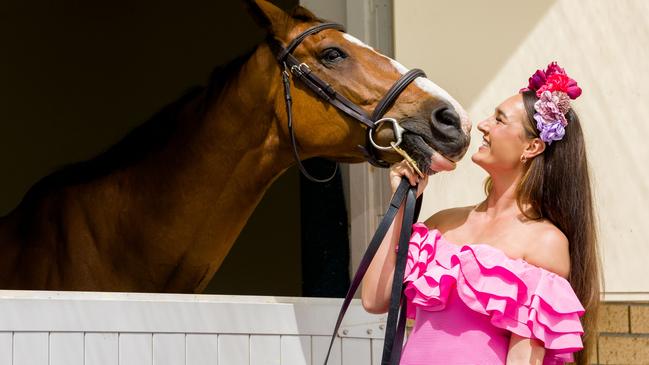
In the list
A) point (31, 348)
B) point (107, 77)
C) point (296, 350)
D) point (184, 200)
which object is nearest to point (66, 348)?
point (31, 348)

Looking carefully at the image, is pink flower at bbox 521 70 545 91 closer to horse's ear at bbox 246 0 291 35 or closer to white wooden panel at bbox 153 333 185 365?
horse's ear at bbox 246 0 291 35

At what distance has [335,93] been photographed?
125 inches

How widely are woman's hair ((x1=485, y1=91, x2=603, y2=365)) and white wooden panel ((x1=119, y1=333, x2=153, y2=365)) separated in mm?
A: 1085

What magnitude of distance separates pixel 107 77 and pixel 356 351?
350cm

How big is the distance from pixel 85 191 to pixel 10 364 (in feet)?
3.36

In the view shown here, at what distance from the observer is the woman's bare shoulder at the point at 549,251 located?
238cm

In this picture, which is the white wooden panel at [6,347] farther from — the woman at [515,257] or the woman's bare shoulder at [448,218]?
the woman's bare shoulder at [448,218]

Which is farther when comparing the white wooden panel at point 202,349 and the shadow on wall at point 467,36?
the shadow on wall at point 467,36

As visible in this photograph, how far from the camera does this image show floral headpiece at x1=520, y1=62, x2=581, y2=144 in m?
2.48

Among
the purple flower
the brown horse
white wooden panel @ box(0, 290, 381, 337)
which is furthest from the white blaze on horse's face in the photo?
white wooden panel @ box(0, 290, 381, 337)

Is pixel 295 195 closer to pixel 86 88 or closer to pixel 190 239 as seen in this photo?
pixel 86 88

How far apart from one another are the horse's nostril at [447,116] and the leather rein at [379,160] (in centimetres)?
11

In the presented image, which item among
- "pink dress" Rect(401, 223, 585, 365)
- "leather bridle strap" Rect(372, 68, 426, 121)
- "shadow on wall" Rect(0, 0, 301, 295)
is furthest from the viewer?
"shadow on wall" Rect(0, 0, 301, 295)

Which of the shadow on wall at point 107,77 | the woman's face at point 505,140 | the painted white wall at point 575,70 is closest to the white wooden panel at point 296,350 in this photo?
the painted white wall at point 575,70
